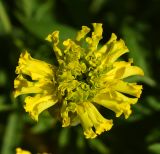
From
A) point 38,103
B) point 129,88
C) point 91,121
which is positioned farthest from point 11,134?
point 129,88

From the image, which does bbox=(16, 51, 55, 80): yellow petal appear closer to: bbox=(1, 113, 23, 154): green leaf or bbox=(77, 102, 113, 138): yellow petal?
bbox=(77, 102, 113, 138): yellow petal

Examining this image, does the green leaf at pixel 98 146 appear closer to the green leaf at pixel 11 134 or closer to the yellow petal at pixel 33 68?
the green leaf at pixel 11 134

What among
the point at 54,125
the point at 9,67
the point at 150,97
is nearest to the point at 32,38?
the point at 9,67

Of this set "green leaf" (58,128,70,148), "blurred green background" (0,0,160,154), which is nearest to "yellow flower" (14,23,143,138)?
"blurred green background" (0,0,160,154)

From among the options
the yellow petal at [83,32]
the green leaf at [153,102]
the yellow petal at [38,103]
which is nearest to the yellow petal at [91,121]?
the yellow petal at [38,103]

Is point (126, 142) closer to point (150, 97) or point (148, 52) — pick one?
point (150, 97)
